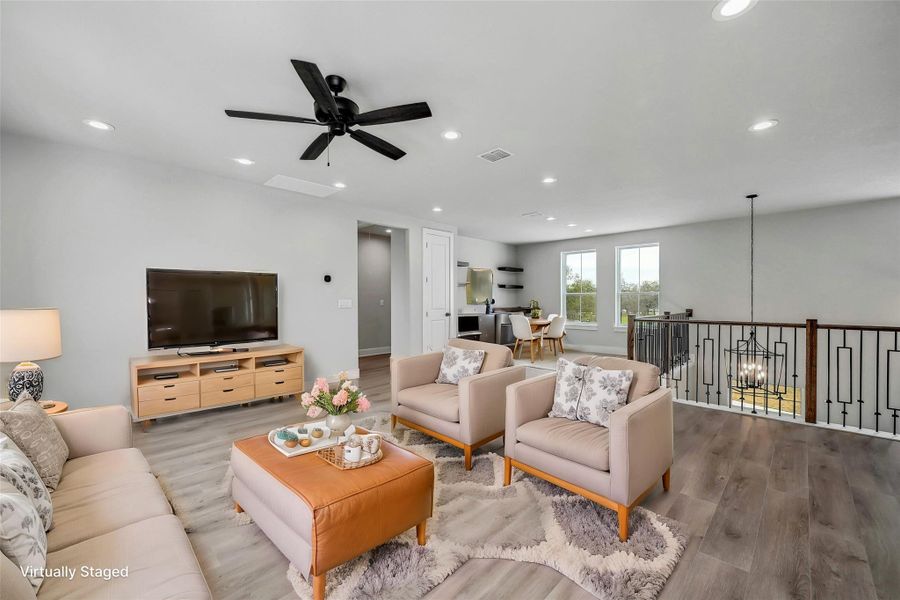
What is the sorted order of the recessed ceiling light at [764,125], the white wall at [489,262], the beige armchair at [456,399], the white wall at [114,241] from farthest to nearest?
the white wall at [489,262], the white wall at [114,241], the recessed ceiling light at [764,125], the beige armchair at [456,399]

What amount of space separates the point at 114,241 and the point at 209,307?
0.99 metres

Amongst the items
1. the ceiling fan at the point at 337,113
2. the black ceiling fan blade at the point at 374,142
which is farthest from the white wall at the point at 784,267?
the ceiling fan at the point at 337,113

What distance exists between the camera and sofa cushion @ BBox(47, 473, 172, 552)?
1375mm

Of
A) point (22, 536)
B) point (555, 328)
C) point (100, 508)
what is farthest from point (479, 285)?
point (22, 536)

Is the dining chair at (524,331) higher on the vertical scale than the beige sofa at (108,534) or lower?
higher

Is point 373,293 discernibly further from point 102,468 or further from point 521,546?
point 521,546

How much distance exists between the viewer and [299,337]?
Answer: 16.0 ft

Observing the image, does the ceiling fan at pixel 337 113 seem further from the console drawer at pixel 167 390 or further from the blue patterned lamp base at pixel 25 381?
the console drawer at pixel 167 390

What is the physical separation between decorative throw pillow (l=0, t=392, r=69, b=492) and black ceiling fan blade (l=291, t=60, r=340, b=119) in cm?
201

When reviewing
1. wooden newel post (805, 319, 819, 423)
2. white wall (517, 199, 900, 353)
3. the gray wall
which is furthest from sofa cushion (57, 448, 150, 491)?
white wall (517, 199, 900, 353)

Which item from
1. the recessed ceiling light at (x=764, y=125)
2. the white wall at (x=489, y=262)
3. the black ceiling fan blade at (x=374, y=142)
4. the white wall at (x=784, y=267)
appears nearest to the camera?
the black ceiling fan blade at (x=374, y=142)

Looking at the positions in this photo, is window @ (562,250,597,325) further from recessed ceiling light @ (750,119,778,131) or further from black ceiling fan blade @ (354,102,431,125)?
black ceiling fan blade @ (354,102,431,125)

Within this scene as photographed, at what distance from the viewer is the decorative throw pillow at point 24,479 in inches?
51.0

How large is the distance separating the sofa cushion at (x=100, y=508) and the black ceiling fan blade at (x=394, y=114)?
84.8 inches
